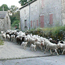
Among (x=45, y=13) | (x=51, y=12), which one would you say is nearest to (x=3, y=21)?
(x=45, y=13)

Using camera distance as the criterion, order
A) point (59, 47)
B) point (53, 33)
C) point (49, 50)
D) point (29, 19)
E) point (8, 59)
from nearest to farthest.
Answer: point (8, 59) < point (59, 47) < point (49, 50) < point (53, 33) < point (29, 19)

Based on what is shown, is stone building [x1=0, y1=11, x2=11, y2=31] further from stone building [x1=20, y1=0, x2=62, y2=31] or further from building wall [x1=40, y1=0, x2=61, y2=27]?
building wall [x1=40, y1=0, x2=61, y2=27]

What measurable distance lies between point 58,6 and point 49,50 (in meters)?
8.26

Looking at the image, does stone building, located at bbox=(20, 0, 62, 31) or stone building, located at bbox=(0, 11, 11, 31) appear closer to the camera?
stone building, located at bbox=(20, 0, 62, 31)

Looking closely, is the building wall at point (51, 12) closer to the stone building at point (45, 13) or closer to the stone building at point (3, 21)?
the stone building at point (45, 13)

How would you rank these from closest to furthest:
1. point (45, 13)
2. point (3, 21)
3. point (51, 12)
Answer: point (51, 12) < point (45, 13) < point (3, 21)

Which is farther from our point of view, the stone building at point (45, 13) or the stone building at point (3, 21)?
the stone building at point (3, 21)

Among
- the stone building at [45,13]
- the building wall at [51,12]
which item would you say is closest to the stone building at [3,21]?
the stone building at [45,13]

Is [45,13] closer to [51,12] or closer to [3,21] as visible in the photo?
[51,12]

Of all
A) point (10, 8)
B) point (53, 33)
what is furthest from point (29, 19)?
point (10, 8)

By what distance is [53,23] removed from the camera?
1783 cm

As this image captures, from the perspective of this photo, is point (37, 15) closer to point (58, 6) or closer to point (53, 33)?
point (58, 6)

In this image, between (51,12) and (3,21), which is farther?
(3,21)

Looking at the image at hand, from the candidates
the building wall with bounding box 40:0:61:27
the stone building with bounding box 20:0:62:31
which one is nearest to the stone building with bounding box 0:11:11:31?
the stone building with bounding box 20:0:62:31
